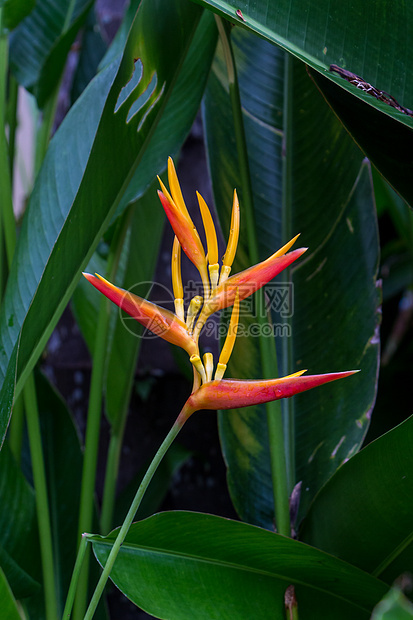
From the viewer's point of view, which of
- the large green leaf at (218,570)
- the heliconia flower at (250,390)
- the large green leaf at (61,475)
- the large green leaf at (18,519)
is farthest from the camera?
the large green leaf at (61,475)

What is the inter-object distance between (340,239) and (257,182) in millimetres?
110

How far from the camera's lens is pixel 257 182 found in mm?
578

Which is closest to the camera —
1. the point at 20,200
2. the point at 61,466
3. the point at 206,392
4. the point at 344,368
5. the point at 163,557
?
the point at 206,392

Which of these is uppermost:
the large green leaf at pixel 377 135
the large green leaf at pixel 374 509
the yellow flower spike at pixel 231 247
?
the large green leaf at pixel 377 135

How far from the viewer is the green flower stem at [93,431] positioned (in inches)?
19.9

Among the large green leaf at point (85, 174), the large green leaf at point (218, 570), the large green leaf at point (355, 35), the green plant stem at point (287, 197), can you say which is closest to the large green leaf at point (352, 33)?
the large green leaf at point (355, 35)

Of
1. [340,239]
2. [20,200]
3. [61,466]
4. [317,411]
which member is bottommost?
[61,466]

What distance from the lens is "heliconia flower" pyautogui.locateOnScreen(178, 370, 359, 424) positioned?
0.25 metres

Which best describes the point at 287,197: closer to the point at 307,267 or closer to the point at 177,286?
the point at 307,267

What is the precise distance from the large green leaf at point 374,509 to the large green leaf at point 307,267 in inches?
3.7

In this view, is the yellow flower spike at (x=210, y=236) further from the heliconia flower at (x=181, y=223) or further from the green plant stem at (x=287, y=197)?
the green plant stem at (x=287, y=197)

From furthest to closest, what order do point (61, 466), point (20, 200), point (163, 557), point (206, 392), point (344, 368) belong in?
1. point (20, 200)
2. point (61, 466)
3. point (344, 368)
4. point (163, 557)
5. point (206, 392)

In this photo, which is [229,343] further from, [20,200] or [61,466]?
[20,200]

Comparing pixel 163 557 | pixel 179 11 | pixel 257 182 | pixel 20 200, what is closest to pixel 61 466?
pixel 163 557
